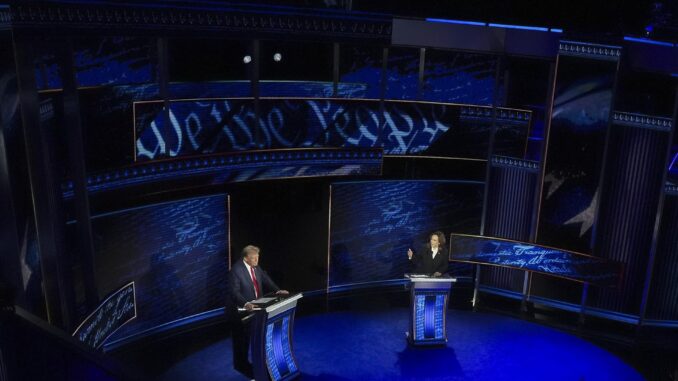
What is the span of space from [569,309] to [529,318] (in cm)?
64

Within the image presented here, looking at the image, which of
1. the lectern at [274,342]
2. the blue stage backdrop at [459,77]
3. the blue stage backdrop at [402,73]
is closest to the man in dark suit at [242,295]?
the lectern at [274,342]

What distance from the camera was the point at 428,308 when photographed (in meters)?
8.01

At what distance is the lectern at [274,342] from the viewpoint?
6473 mm

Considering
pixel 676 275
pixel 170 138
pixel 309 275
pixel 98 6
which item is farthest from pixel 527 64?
pixel 98 6

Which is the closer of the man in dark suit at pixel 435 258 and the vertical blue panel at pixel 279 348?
the vertical blue panel at pixel 279 348

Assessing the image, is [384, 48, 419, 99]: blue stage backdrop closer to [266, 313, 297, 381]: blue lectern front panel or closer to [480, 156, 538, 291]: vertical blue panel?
[480, 156, 538, 291]: vertical blue panel

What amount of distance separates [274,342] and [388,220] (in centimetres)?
367

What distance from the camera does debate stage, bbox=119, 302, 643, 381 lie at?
7.37m

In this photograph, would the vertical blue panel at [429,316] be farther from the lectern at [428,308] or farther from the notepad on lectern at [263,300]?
the notepad on lectern at [263,300]

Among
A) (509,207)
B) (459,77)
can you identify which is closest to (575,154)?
(509,207)

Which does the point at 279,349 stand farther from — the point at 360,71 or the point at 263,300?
the point at 360,71

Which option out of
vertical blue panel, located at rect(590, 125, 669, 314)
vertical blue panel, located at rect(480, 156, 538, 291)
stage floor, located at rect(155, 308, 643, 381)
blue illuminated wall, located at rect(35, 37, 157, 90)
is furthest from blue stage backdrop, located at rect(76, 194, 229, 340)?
vertical blue panel, located at rect(590, 125, 669, 314)

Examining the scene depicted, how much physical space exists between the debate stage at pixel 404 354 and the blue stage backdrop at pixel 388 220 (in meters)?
1.06

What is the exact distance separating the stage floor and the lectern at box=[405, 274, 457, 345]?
0.17 metres
